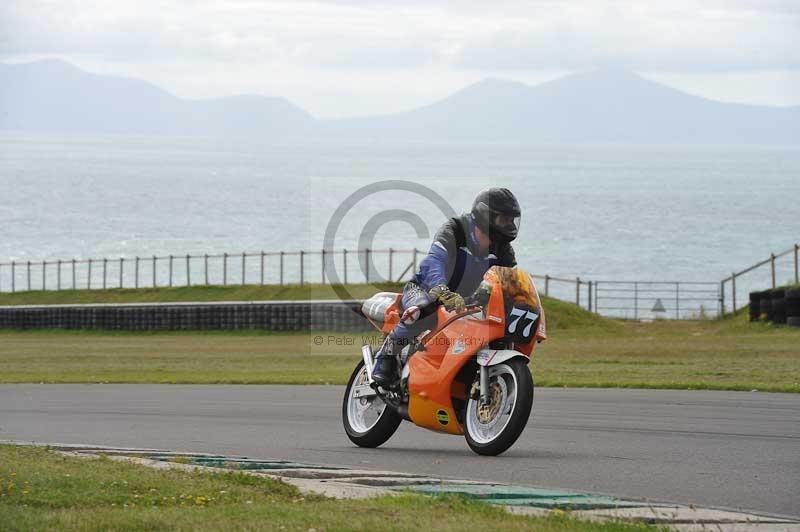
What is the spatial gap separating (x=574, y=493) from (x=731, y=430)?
3981 millimetres

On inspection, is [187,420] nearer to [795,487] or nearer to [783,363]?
[795,487]

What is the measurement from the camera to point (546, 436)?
39.1 ft

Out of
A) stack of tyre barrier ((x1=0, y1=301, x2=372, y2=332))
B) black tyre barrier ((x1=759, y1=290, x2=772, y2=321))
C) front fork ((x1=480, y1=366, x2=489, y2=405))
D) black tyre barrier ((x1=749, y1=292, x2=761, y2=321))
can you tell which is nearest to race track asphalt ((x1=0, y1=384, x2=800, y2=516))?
front fork ((x1=480, y1=366, x2=489, y2=405))

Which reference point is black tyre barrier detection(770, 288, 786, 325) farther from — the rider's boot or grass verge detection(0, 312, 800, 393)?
the rider's boot

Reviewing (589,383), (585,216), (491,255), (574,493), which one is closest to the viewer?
(574,493)

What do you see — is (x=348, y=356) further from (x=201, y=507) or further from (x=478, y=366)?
(x=201, y=507)

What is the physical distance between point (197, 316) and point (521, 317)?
31191mm

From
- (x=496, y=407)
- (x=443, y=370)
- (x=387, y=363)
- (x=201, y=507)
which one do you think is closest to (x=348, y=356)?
(x=387, y=363)

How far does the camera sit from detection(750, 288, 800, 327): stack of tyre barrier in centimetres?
3119

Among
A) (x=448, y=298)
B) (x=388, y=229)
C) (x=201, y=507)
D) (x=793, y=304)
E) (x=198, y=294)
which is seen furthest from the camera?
(x=388, y=229)

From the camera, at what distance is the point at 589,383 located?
18.1m

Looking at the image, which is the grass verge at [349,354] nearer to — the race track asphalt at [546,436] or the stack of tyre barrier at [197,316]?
the stack of tyre barrier at [197,316]

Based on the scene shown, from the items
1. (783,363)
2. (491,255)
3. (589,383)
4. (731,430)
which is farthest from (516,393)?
(783,363)

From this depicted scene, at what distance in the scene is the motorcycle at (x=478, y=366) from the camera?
396 inches
